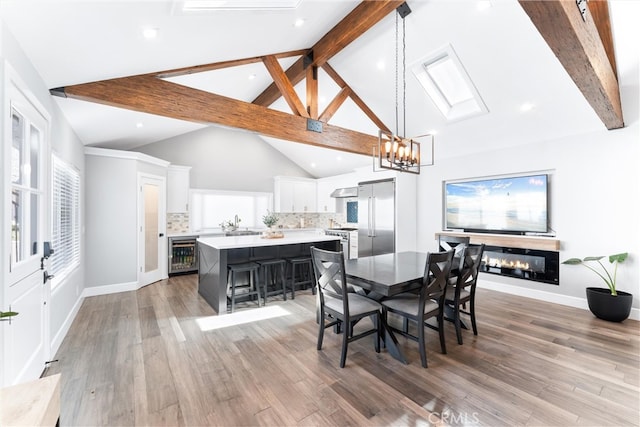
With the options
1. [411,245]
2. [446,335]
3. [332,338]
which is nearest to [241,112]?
[332,338]

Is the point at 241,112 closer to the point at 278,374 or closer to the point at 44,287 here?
the point at 44,287

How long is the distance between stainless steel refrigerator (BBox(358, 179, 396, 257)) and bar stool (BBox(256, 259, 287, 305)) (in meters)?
2.48

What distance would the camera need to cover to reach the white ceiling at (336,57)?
1817 millimetres

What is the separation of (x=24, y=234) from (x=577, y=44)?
400 centimetres

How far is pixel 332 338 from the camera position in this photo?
294cm

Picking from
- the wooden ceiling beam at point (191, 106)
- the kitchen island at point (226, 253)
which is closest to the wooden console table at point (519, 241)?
the kitchen island at point (226, 253)

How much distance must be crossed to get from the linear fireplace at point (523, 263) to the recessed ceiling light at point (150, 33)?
5401 millimetres

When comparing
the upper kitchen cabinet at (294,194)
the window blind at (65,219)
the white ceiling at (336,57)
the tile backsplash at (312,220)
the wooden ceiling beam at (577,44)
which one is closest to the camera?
the wooden ceiling beam at (577,44)

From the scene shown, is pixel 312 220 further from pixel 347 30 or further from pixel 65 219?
pixel 65 219

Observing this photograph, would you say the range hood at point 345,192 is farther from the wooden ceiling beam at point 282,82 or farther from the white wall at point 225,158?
the wooden ceiling beam at point 282,82

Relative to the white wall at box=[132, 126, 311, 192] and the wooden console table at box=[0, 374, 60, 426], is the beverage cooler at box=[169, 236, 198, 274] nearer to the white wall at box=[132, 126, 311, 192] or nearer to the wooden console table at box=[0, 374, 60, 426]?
the white wall at box=[132, 126, 311, 192]

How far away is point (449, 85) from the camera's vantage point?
13.8 ft

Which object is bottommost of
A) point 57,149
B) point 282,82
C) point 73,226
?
point 73,226

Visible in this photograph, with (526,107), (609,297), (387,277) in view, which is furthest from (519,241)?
(387,277)
